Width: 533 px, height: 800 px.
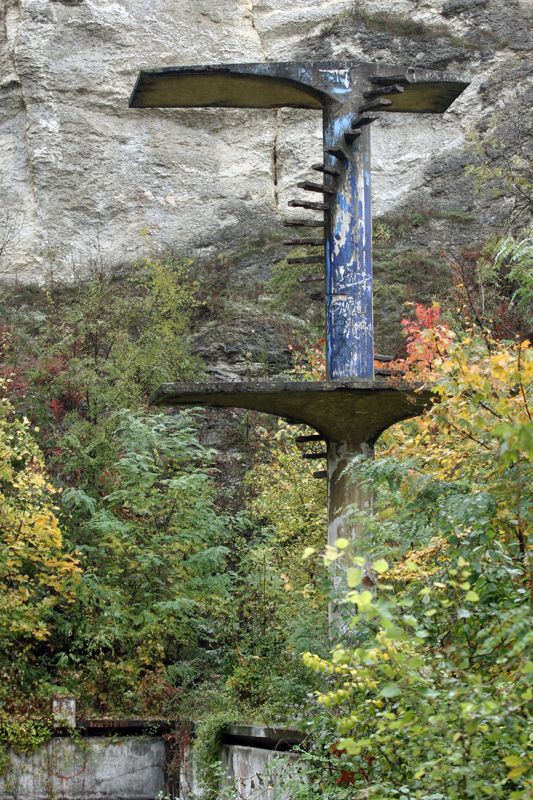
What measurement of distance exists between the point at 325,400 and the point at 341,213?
5.39 ft

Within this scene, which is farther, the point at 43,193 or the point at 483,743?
the point at 43,193

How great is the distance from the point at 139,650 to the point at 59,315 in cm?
1195

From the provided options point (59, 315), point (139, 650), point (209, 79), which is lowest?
point (139, 650)

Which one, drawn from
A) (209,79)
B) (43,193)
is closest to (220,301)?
(43,193)

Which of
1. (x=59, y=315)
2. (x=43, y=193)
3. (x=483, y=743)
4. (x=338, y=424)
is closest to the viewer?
(x=483, y=743)

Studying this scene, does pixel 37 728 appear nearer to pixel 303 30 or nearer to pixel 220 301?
pixel 220 301

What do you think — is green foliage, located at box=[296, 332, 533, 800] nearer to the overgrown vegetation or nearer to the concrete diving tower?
the overgrown vegetation

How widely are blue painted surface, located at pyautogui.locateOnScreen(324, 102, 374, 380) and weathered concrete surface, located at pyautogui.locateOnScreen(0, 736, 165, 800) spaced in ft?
19.0

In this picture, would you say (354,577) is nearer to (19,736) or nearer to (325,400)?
(325,400)

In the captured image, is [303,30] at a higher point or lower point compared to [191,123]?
higher

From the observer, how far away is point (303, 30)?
108ft

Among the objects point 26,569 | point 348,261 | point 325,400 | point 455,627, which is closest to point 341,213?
point 348,261

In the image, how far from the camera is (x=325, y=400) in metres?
10.1

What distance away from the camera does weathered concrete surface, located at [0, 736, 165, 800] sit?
14.1 meters
